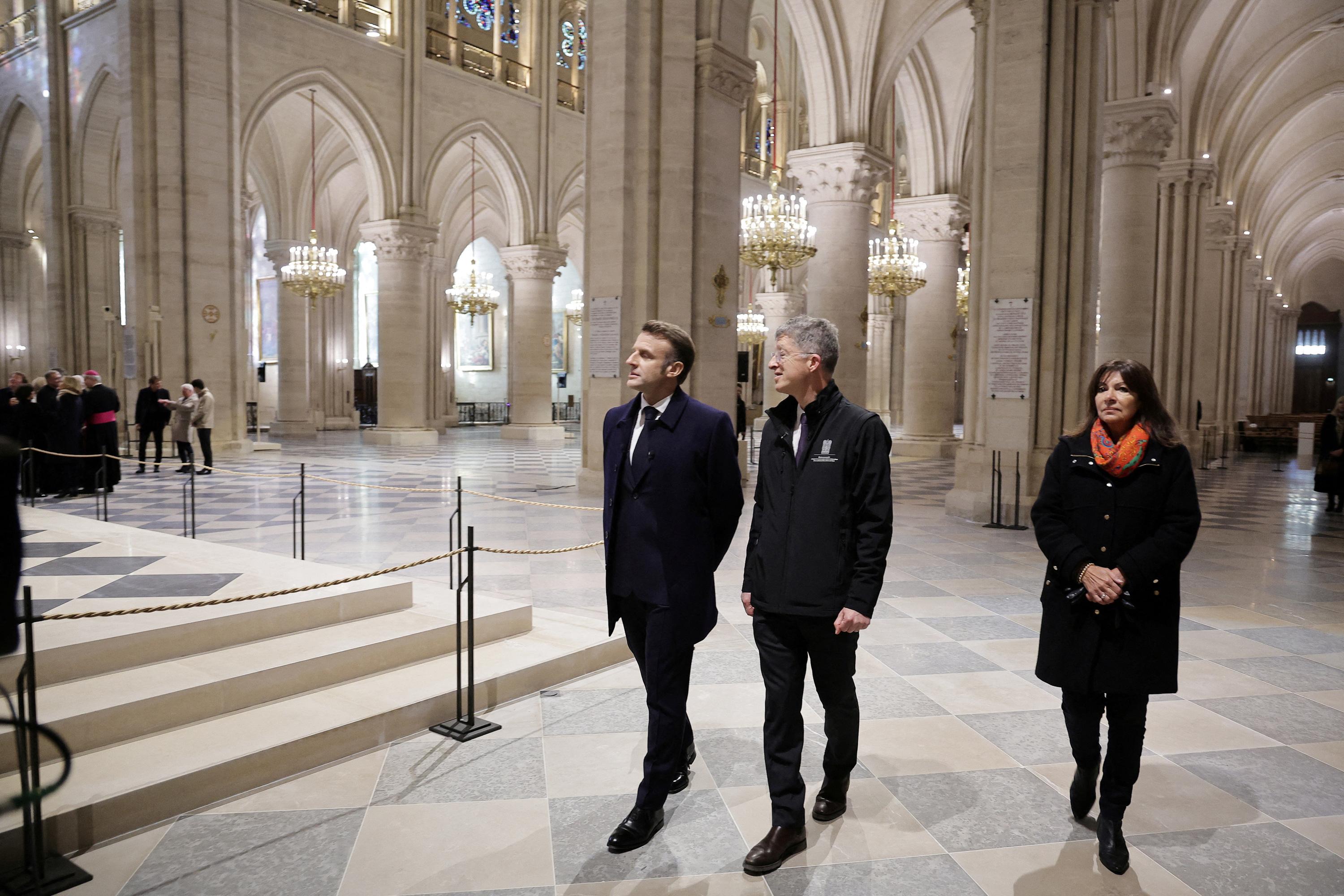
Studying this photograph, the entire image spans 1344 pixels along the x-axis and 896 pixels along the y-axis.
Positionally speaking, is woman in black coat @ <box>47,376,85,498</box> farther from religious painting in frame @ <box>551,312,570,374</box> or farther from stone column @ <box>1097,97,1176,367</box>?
religious painting in frame @ <box>551,312,570,374</box>

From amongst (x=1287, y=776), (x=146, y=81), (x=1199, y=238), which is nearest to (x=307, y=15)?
(x=146, y=81)

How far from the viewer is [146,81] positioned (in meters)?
16.7

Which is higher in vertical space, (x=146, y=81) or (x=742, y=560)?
(x=146, y=81)

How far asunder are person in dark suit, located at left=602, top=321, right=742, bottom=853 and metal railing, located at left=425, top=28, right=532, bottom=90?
2292cm

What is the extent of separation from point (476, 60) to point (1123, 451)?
25.7 m

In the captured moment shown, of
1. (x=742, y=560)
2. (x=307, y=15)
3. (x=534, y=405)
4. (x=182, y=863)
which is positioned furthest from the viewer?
(x=534, y=405)

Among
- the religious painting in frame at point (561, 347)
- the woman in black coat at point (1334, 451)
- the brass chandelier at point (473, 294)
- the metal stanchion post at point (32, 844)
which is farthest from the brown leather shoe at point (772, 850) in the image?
the religious painting in frame at point (561, 347)

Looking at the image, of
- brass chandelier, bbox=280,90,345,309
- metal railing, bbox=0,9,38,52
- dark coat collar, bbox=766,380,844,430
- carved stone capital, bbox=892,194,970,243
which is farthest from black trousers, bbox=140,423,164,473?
carved stone capital, bbox=892,194,970,243

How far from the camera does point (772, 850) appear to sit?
2.93 meters

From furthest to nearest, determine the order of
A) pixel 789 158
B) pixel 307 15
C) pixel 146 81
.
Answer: pixel 307 15 → pixel 789 158 → pixel 146 81

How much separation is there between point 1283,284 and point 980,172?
45024 millimetres

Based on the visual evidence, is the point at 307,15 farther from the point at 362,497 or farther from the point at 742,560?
the point at 742,560

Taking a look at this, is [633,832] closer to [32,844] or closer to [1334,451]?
[32,844]

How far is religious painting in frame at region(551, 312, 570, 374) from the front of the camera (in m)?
41.2
